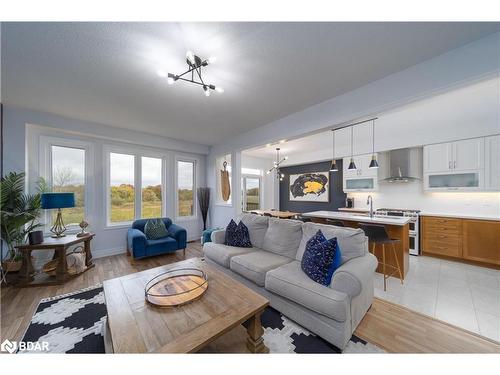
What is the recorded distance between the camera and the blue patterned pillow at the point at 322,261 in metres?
1.77

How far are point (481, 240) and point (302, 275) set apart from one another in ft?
13.1

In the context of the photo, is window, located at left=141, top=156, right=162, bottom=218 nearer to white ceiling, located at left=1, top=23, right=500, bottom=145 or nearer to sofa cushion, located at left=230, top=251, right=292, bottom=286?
white ceiling, located at left=1, top=23, right=500, bottom=145

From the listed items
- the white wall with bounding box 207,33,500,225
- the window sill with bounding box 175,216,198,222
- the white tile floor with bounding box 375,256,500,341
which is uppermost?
the white wall with bounding box 207,33,500,225

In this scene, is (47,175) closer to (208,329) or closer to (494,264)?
(208,329)

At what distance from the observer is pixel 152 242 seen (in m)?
3.53

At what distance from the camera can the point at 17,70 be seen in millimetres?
2066

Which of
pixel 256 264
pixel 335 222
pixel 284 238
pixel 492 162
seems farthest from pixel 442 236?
pixel 256 264

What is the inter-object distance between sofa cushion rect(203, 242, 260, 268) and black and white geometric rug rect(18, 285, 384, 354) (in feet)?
2.70

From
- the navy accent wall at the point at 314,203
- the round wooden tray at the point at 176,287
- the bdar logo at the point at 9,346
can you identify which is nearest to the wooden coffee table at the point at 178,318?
the round wooden tray at the point at 176,287

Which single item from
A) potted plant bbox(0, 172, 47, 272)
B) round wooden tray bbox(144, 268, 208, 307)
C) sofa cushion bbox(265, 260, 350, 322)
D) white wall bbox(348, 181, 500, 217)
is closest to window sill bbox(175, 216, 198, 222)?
potted plant bbox(0, 172, 47, 272)

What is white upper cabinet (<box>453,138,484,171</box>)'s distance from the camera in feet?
11.5

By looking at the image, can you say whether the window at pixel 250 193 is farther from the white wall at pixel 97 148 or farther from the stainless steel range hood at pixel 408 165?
the stainless steel range hood at pixel 408 165

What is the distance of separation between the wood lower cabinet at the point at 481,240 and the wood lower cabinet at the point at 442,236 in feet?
0.29

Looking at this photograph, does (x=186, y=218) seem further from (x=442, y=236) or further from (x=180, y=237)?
(x=442, y=236)
